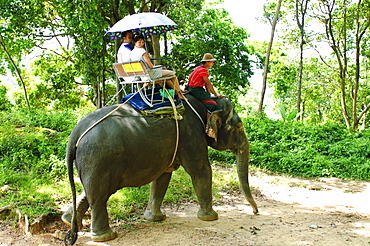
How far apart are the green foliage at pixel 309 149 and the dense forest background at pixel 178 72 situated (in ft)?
0.10

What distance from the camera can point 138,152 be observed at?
4539mm

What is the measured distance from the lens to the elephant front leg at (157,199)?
18.7 ft

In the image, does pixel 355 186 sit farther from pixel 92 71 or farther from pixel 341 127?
pixel 92 71

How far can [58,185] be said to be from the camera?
7.03 m

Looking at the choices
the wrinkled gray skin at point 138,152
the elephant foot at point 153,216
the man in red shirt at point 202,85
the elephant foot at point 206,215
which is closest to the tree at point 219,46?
the man in red shirt at point 202,85

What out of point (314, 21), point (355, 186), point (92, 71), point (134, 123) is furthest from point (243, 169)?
point (314, 21)

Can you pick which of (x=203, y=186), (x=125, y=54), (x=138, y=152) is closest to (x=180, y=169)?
(x=203, y=186)

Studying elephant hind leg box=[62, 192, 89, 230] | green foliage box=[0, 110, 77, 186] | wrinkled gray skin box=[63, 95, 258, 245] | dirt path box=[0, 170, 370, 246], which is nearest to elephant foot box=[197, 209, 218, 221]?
wrinkled gray skin box=[63, 95, 258, 245]

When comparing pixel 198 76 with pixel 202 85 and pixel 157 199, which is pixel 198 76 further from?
pixel 157 199

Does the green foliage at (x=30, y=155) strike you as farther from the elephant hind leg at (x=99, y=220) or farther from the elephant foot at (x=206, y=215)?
the elephant foot at (x=206, y=215)

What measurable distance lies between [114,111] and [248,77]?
11.1 metres

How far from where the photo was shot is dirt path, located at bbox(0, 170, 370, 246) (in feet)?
15.5

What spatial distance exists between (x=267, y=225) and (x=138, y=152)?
252 cm

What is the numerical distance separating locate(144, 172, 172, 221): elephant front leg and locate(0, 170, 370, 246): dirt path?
0.18 m
